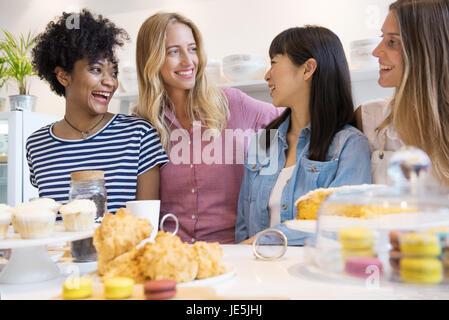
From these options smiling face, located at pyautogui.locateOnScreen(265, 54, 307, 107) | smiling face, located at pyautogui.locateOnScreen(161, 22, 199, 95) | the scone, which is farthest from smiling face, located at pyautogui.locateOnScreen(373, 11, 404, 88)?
the scone

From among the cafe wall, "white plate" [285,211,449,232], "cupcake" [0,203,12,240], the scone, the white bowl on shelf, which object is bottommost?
the scone

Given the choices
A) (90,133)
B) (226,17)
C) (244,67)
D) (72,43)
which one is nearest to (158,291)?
(90,133)

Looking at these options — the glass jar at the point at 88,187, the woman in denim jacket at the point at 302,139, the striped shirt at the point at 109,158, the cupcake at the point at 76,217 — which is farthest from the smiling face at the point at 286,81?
the cupcake at the point at 76,217

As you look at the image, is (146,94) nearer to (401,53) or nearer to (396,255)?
(401,53)

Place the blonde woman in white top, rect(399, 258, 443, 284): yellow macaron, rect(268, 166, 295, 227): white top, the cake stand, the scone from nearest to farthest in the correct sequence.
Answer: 1. rect(399, 258, 443, 284): yellow macaron
2. the scone
3. the cake stand
4. the blonde woman in white top
5. rect(268, 166, 295, 227): white top

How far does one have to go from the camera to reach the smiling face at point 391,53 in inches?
51.4

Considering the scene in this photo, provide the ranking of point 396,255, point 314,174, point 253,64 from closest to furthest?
point 396,255, point 314,174, point 253,64

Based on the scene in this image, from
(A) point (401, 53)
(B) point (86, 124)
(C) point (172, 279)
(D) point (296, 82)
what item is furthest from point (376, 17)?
(C) point (172, 279)

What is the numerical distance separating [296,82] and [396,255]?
1.13 metres

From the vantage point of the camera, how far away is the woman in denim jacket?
1444 millimetres

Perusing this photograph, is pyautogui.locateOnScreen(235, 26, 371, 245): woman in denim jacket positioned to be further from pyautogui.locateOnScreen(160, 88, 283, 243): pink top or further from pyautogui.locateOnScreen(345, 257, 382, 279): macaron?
pyautogui.locateOnScreen(345, 257, 382, 279): macaron

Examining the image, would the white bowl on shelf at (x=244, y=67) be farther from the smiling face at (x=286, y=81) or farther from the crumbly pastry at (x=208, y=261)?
the crumbly pastry at (x=208, y=261)

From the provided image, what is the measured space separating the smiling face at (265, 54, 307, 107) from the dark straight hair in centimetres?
3

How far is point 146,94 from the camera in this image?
5.91ft
